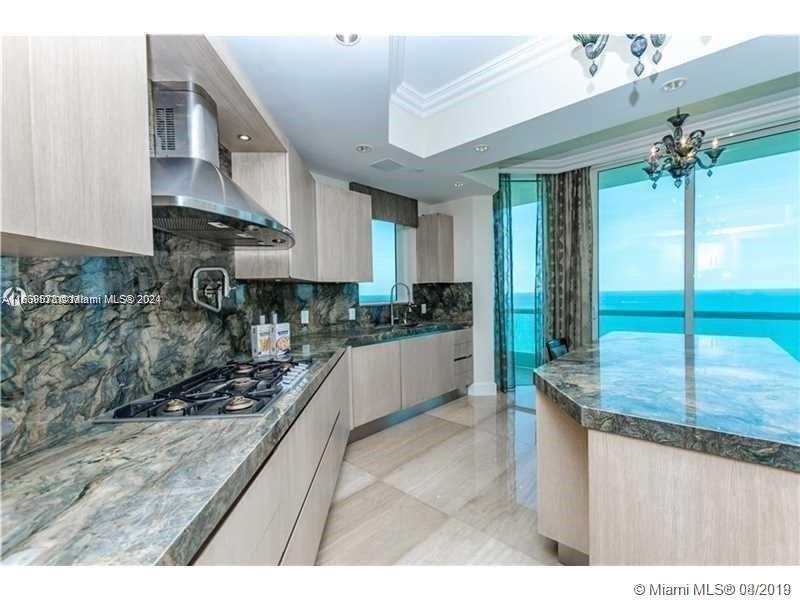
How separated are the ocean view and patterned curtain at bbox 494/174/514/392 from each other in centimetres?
22

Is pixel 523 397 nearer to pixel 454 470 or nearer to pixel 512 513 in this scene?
pixel 454 470

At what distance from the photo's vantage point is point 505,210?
159 inches

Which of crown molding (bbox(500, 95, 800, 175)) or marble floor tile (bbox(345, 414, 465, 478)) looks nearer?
marble floor tile (bbox(345, 414, 465, 478))

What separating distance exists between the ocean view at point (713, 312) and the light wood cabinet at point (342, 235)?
2229mm

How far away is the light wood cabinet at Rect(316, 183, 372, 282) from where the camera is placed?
107 inches

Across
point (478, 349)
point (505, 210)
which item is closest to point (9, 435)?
point (478, 349)

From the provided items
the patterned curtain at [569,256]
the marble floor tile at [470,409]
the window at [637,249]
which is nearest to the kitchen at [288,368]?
the marble floor tile at [470,409]

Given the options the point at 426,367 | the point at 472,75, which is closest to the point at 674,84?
the point at 472,75

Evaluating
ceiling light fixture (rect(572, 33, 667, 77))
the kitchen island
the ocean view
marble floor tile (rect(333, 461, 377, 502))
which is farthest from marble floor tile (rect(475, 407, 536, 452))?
ceiling light fixture (rect(572, 33, 667, 77))

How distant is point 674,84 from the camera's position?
1.86 metres

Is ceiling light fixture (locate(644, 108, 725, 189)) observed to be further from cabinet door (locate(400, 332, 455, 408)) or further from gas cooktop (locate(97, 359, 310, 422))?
gas cooktop (locate(97, 359, 310, 422))

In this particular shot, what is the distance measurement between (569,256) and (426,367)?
2.25 m

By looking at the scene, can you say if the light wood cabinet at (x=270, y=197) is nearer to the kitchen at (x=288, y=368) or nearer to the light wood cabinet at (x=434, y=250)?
the kitchen at (x=288, y=368)

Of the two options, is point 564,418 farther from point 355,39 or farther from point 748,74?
point 748,74
